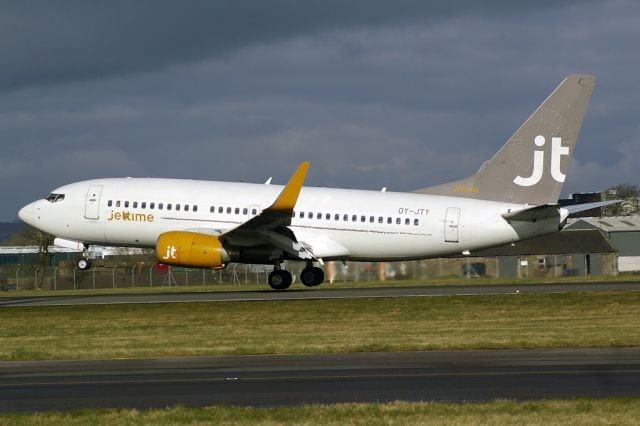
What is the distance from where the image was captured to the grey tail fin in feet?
143

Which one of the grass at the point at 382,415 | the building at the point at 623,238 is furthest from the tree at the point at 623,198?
the grass at the point at 382,415

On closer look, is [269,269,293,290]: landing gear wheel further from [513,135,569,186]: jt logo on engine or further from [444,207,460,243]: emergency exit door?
[513,135,569,186]: jt logo on engine

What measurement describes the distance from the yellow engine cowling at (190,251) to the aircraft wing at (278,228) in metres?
0.58

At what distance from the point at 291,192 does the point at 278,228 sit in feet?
8.88

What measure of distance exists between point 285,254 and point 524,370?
79.6 ft

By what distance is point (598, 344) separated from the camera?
25.4m

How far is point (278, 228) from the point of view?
140 ft

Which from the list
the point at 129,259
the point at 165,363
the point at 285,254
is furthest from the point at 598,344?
the point at 129,259

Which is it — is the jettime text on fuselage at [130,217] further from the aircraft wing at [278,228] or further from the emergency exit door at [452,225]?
the emergency exit door at [452,225]

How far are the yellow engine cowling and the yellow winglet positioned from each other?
3.24 meters

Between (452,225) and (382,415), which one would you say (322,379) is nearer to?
(382,415)

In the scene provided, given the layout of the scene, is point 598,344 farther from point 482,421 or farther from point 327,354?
point 482,421

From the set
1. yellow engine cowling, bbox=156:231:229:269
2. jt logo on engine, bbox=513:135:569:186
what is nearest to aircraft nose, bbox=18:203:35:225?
yellow engine cowling, bbox=156:231:229:269

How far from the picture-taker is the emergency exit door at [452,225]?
43.7 m
